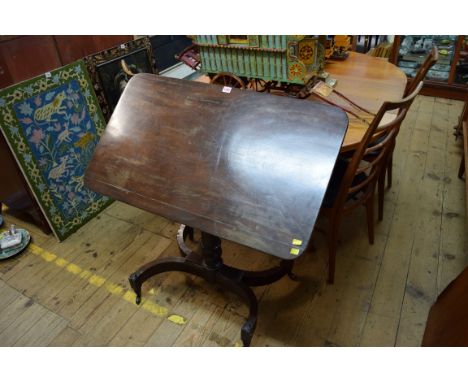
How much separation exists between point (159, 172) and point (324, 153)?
63cm

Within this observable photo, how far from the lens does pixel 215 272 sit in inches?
69.6

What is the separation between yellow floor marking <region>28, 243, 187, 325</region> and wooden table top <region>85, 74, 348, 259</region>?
2.34 feet

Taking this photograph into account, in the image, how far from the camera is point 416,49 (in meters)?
3.52

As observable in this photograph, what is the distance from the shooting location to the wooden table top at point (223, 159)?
120 cm

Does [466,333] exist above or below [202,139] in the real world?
below

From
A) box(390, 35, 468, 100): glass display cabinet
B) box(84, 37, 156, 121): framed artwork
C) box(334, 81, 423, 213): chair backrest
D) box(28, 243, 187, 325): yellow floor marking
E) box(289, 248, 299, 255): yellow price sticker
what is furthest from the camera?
box(390, 35, 468, 100): glass display cabinet

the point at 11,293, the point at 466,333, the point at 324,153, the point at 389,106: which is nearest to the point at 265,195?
the point at 324,153

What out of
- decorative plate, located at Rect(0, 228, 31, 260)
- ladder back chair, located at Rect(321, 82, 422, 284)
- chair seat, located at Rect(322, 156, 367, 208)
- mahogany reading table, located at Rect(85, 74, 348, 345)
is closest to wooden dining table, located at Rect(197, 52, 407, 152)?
ladder back chair, located at Rect(321, 82, 422, 284)

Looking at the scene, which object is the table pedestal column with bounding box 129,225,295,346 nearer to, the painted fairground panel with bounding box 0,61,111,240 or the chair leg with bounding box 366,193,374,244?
the chair leg with bounding box 366,193,374,244

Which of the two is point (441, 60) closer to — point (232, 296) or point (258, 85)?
point (258, 85)

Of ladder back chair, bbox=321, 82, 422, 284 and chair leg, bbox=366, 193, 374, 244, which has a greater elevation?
ladder back chair, bbox=321, 82, 422, 284

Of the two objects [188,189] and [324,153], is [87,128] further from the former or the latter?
[324,153]

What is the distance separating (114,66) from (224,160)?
1330mm

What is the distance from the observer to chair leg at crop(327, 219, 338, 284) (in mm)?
1746
